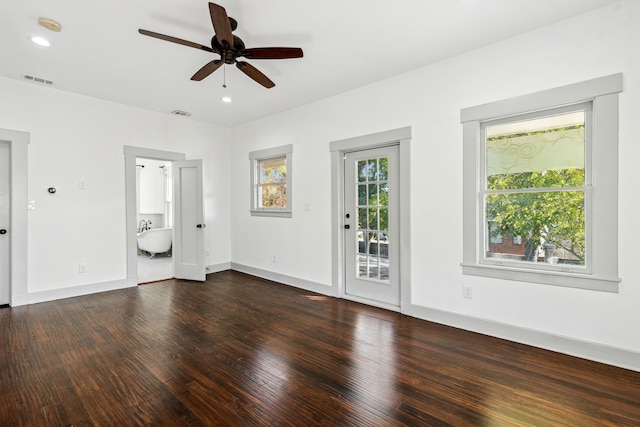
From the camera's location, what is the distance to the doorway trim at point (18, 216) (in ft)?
12.5

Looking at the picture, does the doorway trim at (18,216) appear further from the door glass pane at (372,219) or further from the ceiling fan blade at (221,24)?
the door glass pane at (372,219)

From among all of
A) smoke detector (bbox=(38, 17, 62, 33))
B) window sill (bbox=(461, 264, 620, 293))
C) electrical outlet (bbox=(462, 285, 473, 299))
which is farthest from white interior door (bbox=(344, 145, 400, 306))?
smoke detector (bbox=(38, 17, 62, 33))

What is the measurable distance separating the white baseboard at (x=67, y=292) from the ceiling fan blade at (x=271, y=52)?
3981 millimetres

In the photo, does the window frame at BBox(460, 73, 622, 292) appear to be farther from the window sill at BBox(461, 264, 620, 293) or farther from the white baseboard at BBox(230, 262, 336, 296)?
the white baseboard at BBox(230, 262, 336, 296)

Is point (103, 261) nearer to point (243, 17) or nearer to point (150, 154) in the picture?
point (150, 154)

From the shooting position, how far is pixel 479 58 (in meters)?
3.03

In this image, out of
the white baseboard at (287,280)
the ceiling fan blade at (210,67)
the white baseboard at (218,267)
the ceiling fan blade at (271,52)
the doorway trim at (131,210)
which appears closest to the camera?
the ceiling fan blade at (271,52)

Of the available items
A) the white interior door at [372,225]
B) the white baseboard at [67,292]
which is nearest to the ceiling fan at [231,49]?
the white interior door at [372,225]

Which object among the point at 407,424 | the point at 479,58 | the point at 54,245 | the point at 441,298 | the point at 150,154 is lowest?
the point at 407,424

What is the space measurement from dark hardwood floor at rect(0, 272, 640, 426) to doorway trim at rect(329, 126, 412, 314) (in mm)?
541

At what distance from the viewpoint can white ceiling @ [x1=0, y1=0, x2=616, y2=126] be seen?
7.89 feet

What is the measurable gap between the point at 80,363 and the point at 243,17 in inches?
122

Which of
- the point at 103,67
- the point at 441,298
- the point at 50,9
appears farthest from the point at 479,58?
the point at 103,67

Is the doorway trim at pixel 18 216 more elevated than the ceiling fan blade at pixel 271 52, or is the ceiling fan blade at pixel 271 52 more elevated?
the ceiling fan blade at pixel 271 52
